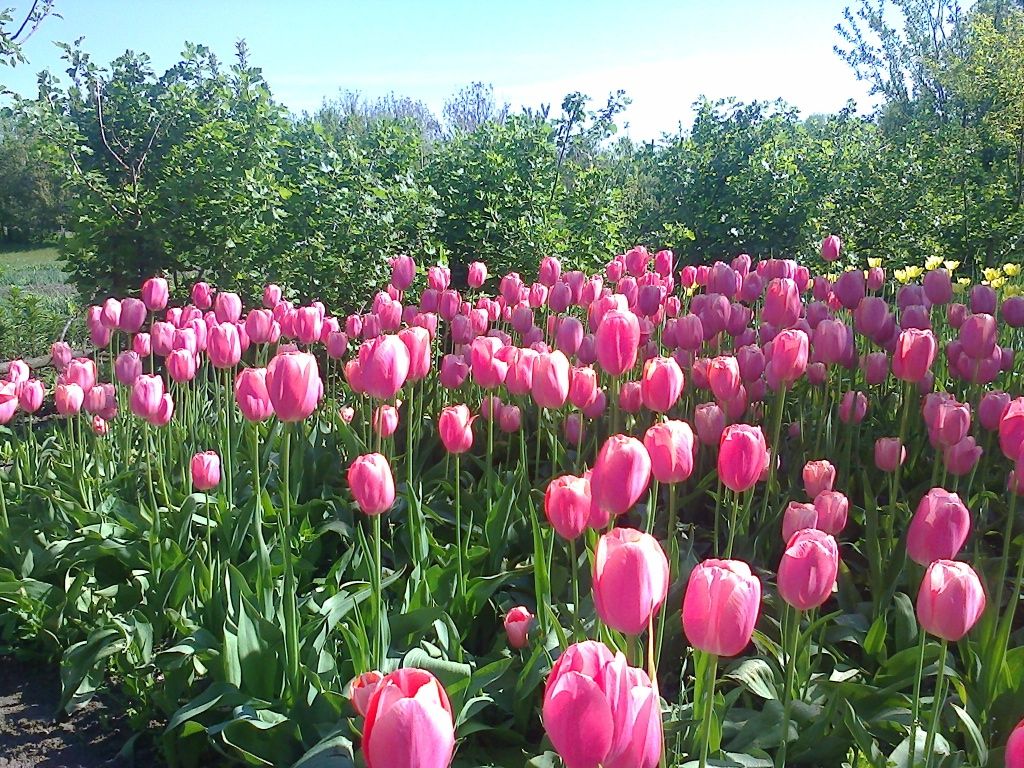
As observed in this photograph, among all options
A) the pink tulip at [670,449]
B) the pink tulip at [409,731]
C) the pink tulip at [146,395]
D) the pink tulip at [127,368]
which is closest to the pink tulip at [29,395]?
the pink tulip at [127,368]

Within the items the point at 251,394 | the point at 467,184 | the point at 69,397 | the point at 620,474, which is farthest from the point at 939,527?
the point at 467,184

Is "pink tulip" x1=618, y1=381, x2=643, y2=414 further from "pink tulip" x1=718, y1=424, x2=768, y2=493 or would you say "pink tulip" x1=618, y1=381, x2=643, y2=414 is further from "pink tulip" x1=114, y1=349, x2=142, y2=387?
"pink tulip" x1=114, y1=349, x2=142, y2=387

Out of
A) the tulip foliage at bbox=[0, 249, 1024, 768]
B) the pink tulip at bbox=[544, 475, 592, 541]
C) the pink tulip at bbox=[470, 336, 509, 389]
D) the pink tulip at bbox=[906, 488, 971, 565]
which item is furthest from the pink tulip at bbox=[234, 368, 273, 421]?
the pink tulip at bbox=[906, 488, 971, 565]

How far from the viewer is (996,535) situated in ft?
9.06

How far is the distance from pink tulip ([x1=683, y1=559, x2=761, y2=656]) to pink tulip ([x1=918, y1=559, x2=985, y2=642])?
37 centimetres

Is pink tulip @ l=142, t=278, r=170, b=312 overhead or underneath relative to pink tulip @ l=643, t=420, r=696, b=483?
overhead

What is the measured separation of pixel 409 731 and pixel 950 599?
2.74 feet

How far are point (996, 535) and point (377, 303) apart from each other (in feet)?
7.52

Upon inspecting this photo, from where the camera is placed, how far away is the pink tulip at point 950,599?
1205 millimetres

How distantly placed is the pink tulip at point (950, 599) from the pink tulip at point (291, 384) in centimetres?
112

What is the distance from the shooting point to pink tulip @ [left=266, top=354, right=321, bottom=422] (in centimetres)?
166

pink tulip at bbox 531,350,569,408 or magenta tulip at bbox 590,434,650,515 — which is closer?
magenta tulip at bbox 590,434,650,515

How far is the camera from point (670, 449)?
1.55 m

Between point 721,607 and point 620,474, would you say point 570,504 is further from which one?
point 721,607
